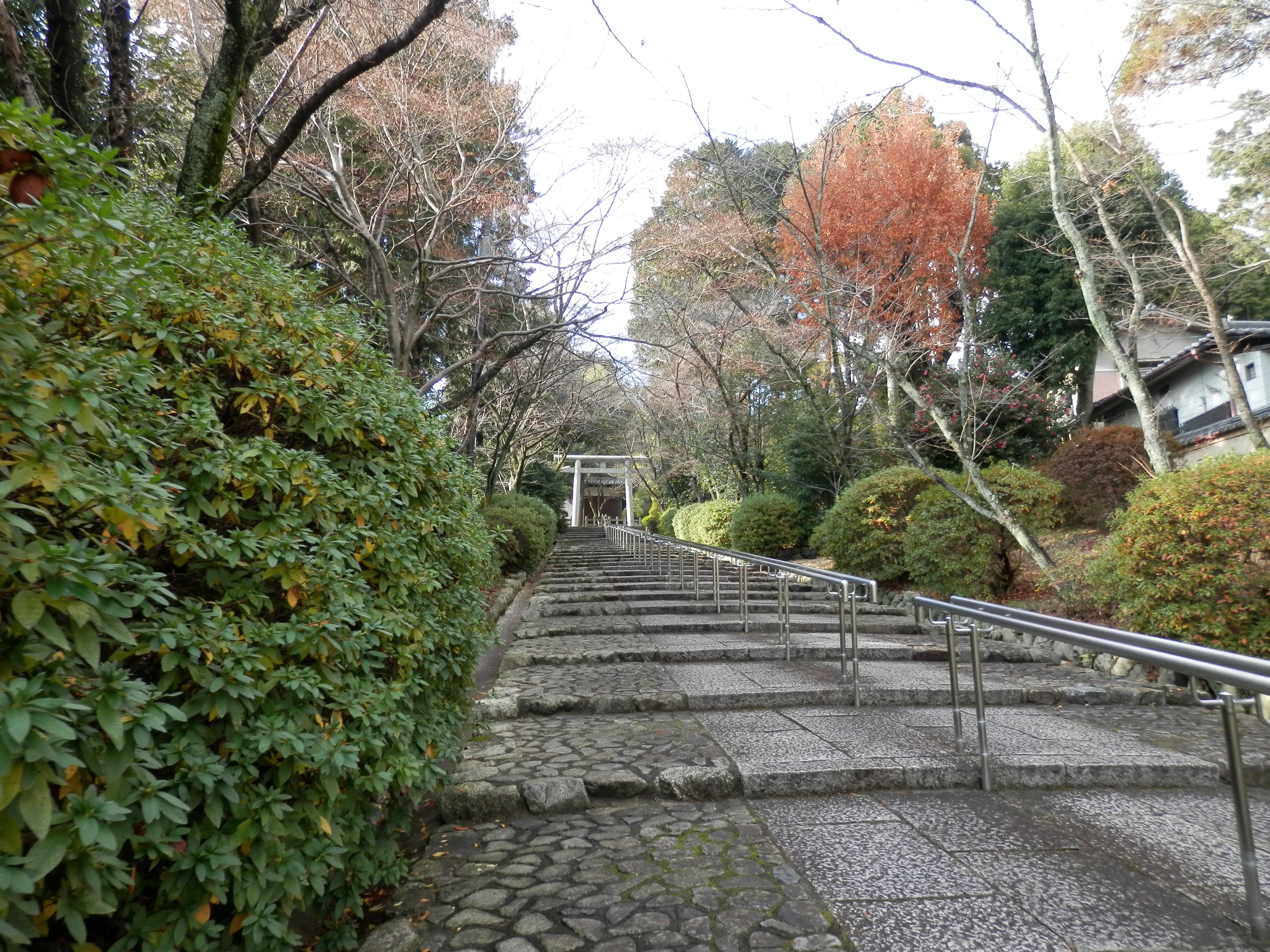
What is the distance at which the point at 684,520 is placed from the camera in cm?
1819

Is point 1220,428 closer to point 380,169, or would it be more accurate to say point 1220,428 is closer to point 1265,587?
point 1265,587

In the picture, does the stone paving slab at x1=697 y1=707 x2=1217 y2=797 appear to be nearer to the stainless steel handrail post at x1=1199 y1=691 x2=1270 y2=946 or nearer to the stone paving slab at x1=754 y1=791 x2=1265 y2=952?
the stone paving slab at x1=754 y1=791 x2=1265 y2=952

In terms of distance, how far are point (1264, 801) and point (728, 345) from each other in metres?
12.8

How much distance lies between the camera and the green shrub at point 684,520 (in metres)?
17.5

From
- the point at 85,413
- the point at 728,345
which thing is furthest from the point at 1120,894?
the point at 728,345

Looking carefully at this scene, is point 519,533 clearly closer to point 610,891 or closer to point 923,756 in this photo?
point 923,756

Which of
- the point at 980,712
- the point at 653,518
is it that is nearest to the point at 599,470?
the point at 653,518

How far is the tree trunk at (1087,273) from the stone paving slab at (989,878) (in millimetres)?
4763

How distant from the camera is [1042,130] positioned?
6.73 metres

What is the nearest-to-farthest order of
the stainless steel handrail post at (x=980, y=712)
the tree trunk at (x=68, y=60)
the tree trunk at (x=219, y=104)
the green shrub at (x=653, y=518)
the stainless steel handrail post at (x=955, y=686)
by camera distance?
the stainless steel handrail post at (x=980, y=712)
the stainless steel handrail post at (x=955, y=686)
the tree trunk at (x=219, y=104)
the tree trunk at (x=68, y=60)
the green shrub at (x=653, y=518)

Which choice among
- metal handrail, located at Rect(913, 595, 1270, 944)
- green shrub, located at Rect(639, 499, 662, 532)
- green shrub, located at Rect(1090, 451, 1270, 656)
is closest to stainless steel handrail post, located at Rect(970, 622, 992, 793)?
metal handrail, located at Rect(913, 595, 1270, 944)

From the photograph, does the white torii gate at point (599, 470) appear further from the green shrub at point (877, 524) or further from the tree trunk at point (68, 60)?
the tree trunk at point (68, 60)

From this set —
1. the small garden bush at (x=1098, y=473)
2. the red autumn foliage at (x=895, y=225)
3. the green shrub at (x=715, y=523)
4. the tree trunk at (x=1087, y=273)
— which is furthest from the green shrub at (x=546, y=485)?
the tree trunk at (x=1087, y=273)

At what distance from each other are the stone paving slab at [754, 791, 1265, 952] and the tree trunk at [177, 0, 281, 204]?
4.63m
